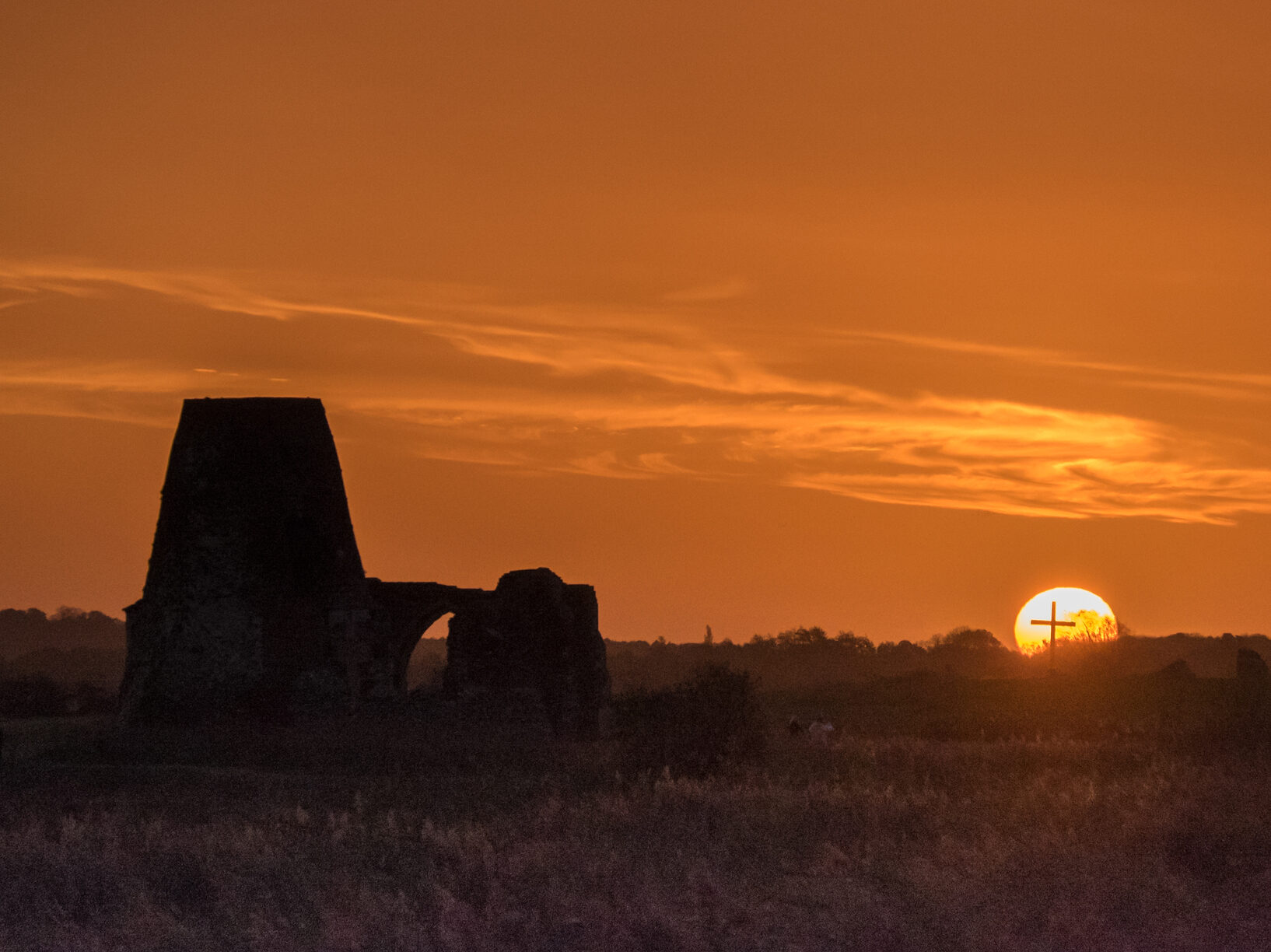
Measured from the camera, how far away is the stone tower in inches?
931

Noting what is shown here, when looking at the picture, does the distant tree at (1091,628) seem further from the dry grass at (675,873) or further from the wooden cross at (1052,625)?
the dry grass at (675,873)

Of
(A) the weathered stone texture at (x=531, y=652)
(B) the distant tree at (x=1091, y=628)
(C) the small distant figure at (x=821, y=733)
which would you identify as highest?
(B) the distant tree at (x=1091, y=628)

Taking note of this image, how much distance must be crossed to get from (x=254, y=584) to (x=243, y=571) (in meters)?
0.26

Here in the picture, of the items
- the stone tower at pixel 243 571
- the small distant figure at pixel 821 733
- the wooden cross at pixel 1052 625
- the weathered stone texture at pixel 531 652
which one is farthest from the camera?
the wooden cross at pixel 1052 625

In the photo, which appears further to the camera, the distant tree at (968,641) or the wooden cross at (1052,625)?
the distant tree at (968,641)

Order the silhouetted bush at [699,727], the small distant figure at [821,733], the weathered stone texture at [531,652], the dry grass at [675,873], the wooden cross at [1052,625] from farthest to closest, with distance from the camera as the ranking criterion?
1. the wooden cross at [1052,625]
2. the small distant figure at [821,733]
3. the weathered stone texture at [531,652]
4. the silhouetted bush at [699,727]
5. the dry grass at [675,873]

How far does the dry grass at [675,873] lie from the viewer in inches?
388

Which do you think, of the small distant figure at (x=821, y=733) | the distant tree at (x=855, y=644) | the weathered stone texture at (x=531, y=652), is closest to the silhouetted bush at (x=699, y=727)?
the weathered stone texture at (x=531, y=652)

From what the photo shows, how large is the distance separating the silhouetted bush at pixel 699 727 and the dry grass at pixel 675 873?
19.8 ft

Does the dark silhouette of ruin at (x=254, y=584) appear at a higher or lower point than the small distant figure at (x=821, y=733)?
higher

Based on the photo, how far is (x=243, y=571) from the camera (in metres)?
23.7

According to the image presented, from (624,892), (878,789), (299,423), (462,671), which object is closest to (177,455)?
(299,423)

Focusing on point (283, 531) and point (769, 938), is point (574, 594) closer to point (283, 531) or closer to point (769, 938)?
point (283, 531)

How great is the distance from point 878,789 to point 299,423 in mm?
11505
